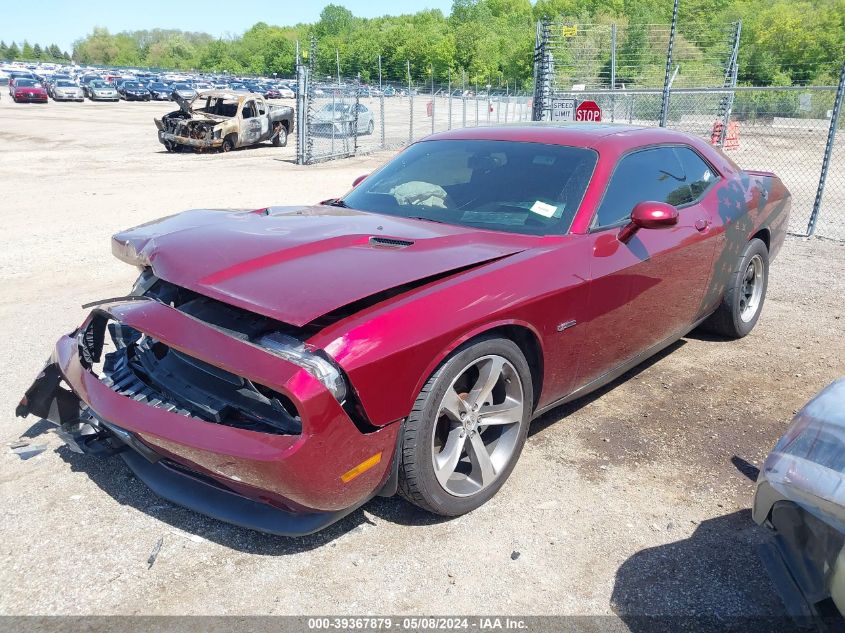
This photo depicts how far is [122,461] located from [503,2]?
146814 mm

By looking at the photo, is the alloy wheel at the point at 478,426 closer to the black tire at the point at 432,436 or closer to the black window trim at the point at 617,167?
the black tire at the point at 432,436

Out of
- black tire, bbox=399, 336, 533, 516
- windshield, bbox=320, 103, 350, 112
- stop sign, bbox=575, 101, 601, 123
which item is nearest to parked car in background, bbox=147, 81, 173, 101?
windshield, bbox=320, 103, 350, 112

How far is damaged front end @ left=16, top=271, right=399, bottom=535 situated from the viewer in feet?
7.63

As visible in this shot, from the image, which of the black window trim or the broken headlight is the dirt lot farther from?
the black window trim

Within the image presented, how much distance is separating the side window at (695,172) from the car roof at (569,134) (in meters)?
0.10

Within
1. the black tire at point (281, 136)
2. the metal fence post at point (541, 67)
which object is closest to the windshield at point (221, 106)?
the black tire at point (281, 136)

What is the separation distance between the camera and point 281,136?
72.6ft

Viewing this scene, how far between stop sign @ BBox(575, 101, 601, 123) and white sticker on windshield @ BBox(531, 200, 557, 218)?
9333 mm

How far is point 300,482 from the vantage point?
2.33 m

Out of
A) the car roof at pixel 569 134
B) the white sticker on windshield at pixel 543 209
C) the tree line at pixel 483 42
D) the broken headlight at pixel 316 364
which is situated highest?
the tree line at pixel 483 42

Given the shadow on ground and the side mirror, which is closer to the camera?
the shadow on ground

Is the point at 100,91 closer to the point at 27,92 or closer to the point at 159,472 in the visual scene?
the point at 27,92

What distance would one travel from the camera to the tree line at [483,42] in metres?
31.7

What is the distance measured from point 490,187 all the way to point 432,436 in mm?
1594
